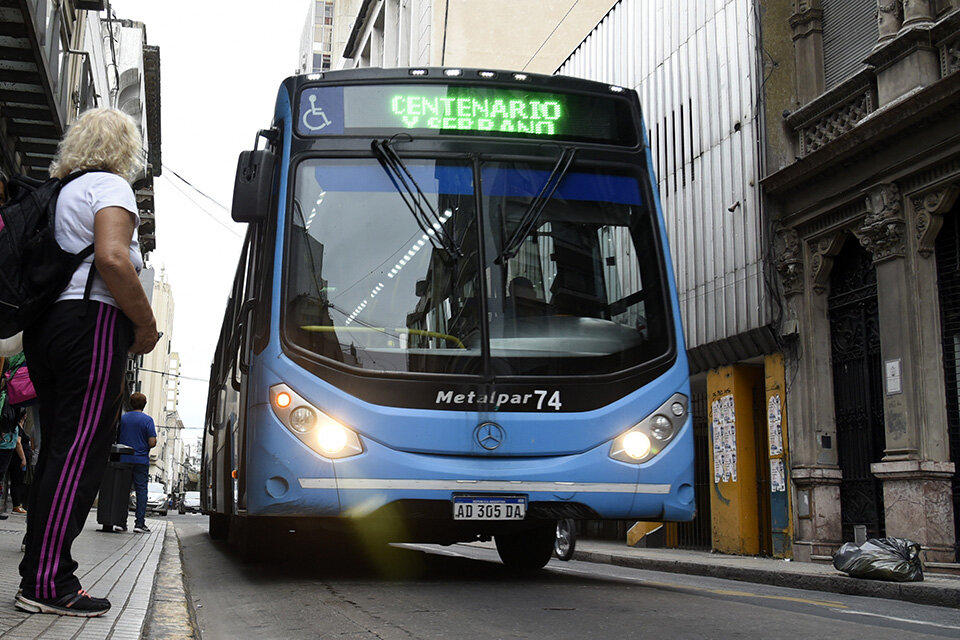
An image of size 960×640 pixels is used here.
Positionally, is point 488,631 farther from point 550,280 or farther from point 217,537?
point 217,537

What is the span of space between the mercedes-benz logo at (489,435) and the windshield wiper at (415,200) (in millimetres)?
1115

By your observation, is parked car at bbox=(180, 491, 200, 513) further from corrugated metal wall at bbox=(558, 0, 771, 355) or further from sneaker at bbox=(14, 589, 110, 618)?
sneaker at bbox=(14, 589, 110, 618)

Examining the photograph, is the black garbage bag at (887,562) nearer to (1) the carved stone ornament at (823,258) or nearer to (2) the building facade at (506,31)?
(1) the carved stone ornament at (823,258)

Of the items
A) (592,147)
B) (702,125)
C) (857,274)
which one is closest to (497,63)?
(702,125)

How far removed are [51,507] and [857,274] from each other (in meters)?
11.9

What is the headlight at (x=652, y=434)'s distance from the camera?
6438 mm

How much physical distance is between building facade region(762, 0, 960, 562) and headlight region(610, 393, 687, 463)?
6299mm

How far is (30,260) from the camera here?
13.8 feet

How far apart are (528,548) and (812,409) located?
291 inches

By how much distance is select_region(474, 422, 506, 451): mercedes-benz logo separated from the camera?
6242 mm

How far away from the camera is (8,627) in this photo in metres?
3.55

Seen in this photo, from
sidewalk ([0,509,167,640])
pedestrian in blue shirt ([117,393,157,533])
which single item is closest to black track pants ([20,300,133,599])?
sidewalk ([0,509,167,640])

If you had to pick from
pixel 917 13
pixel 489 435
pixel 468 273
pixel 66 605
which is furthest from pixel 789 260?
pixel 66 605

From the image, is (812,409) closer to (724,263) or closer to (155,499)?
(724,263)
